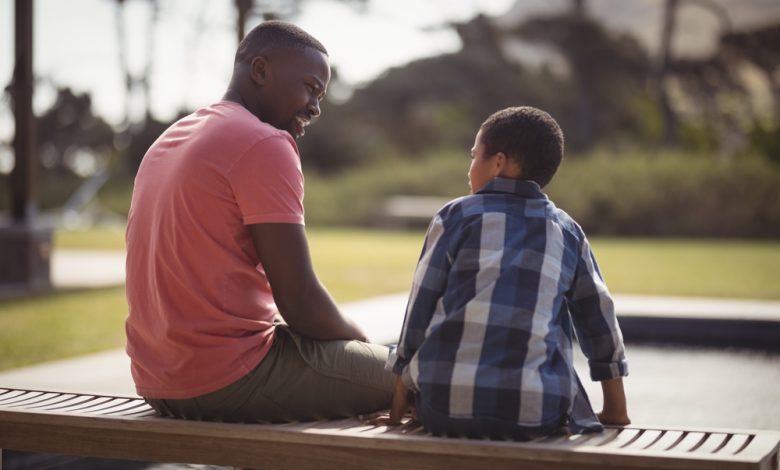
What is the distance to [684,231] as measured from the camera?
18844mm

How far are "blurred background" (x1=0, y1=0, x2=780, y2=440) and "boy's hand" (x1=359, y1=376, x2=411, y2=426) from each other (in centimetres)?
294

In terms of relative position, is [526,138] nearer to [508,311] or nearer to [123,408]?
[508,311]

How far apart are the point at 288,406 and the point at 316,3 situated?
2131 centimetres

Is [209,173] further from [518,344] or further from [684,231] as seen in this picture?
[684,231]

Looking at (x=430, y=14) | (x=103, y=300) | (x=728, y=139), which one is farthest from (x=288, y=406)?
(x=430, y=14)

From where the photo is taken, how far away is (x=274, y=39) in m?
2.25

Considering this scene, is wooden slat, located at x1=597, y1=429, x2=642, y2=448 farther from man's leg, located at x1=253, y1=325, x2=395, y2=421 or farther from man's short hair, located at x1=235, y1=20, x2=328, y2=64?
man's short hair, located at x1=235, y1=20, x2=328, y2=64

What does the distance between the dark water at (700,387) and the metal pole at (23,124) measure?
5547 mm

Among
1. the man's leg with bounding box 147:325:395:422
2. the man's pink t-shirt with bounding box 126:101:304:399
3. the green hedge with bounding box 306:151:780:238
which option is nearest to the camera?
the man's pink t-shirt with bounding box 126:101:304:399

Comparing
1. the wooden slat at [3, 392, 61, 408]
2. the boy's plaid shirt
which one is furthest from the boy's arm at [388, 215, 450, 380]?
the wooden slat at [3, 392, 61, 408]

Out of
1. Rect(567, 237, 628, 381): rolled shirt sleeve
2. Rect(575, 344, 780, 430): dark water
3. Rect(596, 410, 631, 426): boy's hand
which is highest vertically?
Rect(567, 237, 628, 381): rolled shirt sleeve

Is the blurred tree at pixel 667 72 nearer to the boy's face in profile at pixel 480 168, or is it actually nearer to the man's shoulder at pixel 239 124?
the boy's face in profile at pixel 480 168

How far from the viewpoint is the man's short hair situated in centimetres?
226

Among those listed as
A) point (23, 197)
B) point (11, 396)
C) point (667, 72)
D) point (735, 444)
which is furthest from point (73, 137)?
point (735, 444)
